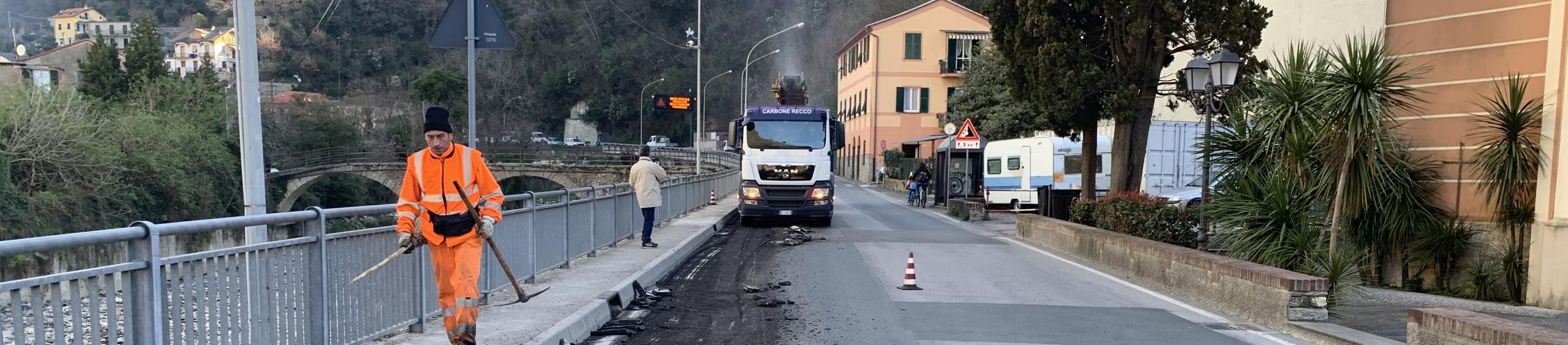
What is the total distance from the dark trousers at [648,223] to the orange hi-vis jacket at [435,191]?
8013 millimetres

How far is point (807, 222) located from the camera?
22625mm

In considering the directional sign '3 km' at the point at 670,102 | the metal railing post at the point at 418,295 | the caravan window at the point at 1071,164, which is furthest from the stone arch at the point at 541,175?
the metal railing post at the point at 418,295

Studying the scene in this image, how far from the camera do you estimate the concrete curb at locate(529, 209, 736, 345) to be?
7.14 metres

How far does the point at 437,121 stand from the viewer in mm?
6238

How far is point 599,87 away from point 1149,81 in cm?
8084

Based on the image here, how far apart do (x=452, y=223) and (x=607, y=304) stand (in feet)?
8.98

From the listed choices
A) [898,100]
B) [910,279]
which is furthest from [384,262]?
[898,100]

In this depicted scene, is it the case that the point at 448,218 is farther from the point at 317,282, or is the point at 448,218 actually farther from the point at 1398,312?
the point at 1398,312

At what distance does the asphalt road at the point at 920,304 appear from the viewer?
7.88 metres

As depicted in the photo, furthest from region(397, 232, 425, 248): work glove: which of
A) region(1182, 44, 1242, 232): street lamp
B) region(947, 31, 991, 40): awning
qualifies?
region(947, 31, 991, 40): awning

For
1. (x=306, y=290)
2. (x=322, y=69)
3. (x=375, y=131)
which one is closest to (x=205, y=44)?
(x=322, y=69)

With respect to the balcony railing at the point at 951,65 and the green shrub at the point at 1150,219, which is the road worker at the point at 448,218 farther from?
the balcony railing at the point at 951,65

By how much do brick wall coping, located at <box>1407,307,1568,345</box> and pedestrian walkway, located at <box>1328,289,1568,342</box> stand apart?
36.5 inches

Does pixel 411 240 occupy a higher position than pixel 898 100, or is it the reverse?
pixel 898 100
